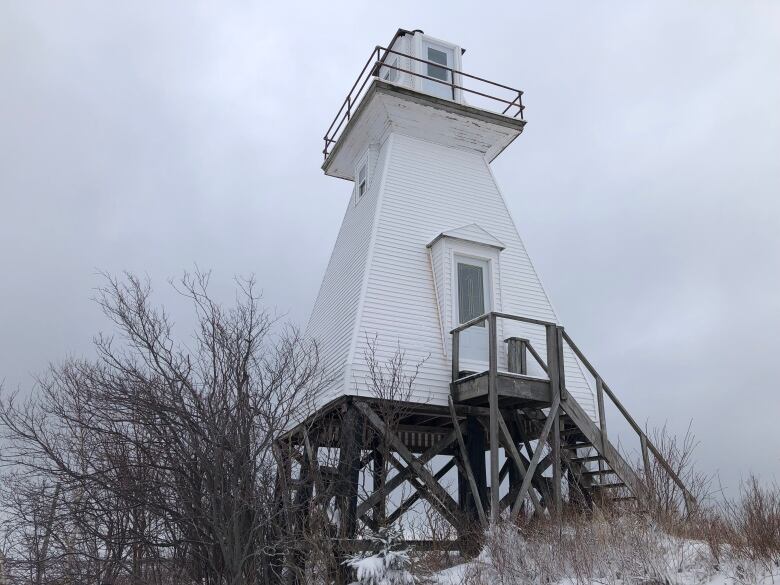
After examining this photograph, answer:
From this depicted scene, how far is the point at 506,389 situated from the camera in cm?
1388

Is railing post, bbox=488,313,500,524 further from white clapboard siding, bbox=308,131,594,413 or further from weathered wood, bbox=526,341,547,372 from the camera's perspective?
white clapboard siding, bbox=308,131,594,413

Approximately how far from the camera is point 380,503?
13.7 metres

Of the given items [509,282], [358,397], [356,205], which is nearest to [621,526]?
[358,397]

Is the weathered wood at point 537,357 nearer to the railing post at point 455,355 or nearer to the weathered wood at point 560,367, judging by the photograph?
the weathered wood at point 560,367

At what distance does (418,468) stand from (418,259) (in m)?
4.81

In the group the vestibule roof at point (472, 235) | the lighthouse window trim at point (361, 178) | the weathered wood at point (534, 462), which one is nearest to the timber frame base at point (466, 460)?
the weathered wood at point (534, 462)

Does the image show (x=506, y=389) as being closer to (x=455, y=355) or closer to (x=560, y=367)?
(x=560, y=367)

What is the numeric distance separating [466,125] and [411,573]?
1200 centimetres

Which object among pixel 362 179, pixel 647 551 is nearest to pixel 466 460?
pixel 647 551

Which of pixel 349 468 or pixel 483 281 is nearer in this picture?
pixel 349 468

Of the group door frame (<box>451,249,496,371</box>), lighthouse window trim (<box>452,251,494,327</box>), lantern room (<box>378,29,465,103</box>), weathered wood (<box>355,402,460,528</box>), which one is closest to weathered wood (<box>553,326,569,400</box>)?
door frame (<box>451,249,496,371</box>)

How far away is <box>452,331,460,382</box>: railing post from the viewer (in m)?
15.1

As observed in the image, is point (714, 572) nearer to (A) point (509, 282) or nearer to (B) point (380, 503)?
(B) point (380, 503)

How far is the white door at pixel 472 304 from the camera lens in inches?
610
